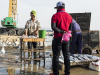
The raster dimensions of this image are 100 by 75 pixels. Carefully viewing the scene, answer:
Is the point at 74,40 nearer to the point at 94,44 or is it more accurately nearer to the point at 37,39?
the point at 37,39

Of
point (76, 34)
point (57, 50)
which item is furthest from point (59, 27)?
point (76, 34)

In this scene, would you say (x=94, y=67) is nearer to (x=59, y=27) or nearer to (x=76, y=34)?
(x=76, y=34)

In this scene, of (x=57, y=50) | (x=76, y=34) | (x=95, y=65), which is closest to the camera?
(x=57, y=50)

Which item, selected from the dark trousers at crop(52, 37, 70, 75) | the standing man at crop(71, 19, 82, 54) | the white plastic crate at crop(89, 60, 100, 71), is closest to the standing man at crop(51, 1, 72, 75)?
the dark trousers at crop(52, 37, 70, 75)

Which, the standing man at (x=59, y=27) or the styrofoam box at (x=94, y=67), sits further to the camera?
the styrofoam box at (x=94, y=67)

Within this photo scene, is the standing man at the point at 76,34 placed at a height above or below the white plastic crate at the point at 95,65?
above

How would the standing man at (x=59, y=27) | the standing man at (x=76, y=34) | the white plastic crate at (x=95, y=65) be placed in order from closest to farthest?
the standing man at (x=59, y=27) → the white plastic crate at (x=95, y=65) → the standing man at (x=76, y=34)

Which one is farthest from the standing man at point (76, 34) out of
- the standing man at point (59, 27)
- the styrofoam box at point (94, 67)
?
the standing man at point (59, 27)

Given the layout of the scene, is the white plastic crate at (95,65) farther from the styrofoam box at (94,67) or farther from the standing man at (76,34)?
the standing man at (76,34)

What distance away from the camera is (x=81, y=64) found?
408 centimetres

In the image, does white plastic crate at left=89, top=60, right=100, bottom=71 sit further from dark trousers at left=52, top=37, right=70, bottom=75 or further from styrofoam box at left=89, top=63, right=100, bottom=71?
dark trousers at left=52, top=37, right=70, bottom=75

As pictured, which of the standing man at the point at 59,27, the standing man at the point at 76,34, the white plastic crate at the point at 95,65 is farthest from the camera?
the standing man at the point at 76,34

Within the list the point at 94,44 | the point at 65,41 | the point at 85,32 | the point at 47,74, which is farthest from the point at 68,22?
the point at 94,44

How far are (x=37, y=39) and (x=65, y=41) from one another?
1647 millimetres
